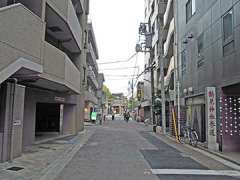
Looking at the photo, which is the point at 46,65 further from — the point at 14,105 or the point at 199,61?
the point at 199,61

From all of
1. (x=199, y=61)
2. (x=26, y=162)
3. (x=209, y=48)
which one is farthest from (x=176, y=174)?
(x=199, y=61)

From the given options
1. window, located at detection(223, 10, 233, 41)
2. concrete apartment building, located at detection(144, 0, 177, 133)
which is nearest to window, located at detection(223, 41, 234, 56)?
window, located at detection(223, 10, 233, 41)

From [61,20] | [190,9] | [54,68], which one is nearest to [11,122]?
[54,68]

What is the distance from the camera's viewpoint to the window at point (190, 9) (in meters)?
20.6

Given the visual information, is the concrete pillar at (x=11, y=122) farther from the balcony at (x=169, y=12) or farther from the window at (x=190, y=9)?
the balcony at (x=169, y=12)

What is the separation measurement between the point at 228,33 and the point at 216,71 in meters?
2.10

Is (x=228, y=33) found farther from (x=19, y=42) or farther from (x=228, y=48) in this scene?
(x=19, y=42)

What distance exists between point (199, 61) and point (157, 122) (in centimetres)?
1975

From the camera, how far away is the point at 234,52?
1337cm

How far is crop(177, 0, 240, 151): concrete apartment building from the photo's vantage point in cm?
1380

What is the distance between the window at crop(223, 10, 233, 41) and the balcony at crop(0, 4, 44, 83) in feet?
25.9

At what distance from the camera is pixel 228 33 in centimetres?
1432

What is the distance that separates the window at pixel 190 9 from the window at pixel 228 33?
595cm

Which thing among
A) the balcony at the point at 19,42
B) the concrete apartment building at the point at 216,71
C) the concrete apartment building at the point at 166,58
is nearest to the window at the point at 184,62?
the concrete apartment building at the point at 166,58
